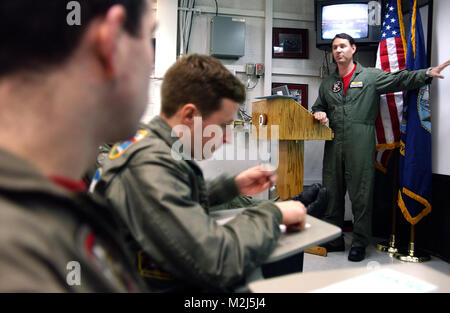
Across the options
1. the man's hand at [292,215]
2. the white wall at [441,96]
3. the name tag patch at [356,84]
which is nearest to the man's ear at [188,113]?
the man's hand at [292,215]

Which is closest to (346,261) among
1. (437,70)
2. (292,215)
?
(437,70)

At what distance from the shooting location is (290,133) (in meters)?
2.68

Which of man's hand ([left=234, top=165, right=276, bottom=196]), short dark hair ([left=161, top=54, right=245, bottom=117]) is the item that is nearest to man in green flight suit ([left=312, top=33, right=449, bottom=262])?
man's hand ([left=234, top=165, right=276, bottom=196])

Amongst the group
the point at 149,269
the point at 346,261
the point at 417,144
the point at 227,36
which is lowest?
the point at 346,261

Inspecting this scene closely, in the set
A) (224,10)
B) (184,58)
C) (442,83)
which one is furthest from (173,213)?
(224,10)

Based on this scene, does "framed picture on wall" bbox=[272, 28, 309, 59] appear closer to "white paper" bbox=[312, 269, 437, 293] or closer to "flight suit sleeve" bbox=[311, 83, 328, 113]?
"flight suit sleeve" bbox=[311, 83, 328, 113]

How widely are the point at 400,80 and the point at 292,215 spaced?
2.26 m

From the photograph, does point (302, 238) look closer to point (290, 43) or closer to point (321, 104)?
point (321, 104)

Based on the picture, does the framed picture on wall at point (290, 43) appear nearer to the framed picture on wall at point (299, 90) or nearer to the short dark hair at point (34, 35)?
the framed picture on wall at point (299, 90)

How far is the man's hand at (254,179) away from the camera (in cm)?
130

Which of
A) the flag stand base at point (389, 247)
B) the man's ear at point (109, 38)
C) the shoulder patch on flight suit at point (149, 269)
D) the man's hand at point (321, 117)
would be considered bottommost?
the flag stand base at point (389, 247)

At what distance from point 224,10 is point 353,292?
3.50 m

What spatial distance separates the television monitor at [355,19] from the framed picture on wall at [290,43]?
0.39 meters

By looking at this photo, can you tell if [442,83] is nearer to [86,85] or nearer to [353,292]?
[353,292]
